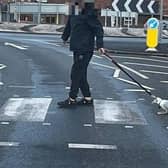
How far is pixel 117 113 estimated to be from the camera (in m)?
9.40

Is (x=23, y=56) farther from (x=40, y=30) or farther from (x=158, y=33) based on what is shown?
(x=40, y=30)

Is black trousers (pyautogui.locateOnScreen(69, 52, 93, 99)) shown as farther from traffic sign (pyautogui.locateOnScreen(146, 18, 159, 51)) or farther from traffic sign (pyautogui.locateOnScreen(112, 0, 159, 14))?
traffic sign (pyautogui.locateOnScreen(112, 0, 159, 14))

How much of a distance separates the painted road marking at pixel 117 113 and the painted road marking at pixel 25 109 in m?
0.84

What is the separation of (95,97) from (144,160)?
446 centimetres

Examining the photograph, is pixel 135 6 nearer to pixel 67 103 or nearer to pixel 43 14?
pixel 67 103

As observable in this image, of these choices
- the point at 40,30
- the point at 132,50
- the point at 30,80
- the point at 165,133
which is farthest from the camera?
the point at 40,30

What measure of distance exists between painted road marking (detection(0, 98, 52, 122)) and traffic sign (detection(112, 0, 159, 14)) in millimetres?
14411

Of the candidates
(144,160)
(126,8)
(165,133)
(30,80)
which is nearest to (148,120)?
(165,133)

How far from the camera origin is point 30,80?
13430 millimetres

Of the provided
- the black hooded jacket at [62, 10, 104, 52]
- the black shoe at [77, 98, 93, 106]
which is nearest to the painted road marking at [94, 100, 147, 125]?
the black shoe at [77, 98, 93, 106]

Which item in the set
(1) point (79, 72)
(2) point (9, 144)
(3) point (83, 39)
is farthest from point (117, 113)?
(2) point (9, 144)

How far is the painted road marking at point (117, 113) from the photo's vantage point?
8.80m

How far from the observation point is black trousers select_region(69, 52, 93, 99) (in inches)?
399

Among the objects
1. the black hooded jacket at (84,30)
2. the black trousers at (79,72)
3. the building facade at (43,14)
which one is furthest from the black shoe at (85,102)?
the building facade at (43,14)
